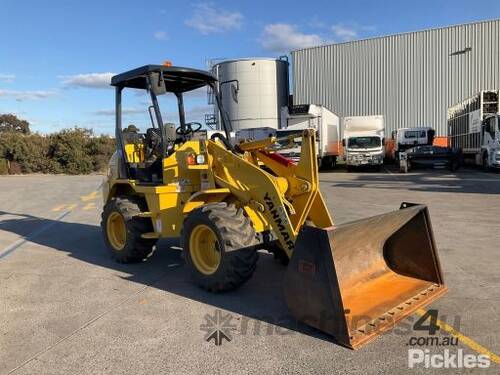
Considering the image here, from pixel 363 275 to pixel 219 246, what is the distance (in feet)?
5.08

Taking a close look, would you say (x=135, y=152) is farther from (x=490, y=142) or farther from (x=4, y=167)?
(x=4, y=167)

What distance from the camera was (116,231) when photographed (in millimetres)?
7617

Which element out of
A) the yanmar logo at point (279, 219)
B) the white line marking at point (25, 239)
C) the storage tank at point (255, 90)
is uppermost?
the storage tank at point (255, 90)

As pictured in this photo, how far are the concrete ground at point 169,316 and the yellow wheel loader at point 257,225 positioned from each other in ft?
0.78

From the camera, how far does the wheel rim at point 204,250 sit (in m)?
5.62

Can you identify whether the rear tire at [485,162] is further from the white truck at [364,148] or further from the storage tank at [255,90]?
the storage tank at [255,90]

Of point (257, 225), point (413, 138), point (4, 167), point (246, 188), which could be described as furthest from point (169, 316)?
point (4, 167)

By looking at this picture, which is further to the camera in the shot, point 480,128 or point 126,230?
point 480,128

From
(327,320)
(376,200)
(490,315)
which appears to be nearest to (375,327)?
(327,320)

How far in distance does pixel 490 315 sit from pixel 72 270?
5.40m

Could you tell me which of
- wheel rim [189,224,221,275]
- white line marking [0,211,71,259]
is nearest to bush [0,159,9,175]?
white line marking [0,211,71,259]

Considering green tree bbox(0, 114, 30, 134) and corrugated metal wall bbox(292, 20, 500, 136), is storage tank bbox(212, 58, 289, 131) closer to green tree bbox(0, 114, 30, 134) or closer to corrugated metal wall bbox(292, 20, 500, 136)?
corrugated metal wall bbox(292, 20, 500, 136)

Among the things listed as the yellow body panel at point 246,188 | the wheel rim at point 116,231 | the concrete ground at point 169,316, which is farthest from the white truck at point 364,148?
the yellow body panel at point 246,188

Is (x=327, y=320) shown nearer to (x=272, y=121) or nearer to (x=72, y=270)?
(x=72, y=270)
